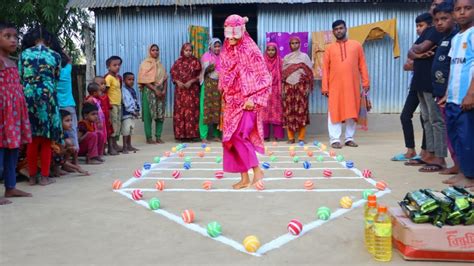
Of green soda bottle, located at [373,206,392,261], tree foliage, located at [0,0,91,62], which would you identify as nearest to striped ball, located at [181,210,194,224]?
green soda bottle, located at [373,206,392,261]

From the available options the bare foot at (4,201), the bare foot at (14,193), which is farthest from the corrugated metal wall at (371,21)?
the bare foot at (4,201)

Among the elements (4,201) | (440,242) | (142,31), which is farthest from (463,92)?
(142,31)

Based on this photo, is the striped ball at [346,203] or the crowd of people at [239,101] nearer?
the striped ball at [346,203]

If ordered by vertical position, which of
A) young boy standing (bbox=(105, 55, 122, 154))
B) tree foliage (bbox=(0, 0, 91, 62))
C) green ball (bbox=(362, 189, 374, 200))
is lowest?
green ball (bbox=(362, 189, 374, 200))

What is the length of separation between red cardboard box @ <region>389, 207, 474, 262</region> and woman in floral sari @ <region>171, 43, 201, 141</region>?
7.90 metres

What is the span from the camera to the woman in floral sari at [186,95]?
10.4 m

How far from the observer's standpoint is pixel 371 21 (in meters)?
11.3

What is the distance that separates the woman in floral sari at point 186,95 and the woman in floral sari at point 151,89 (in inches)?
14.3

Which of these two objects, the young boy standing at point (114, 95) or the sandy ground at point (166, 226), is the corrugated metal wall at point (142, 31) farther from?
the sandy ground at point (166, 226)

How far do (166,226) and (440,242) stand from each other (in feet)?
6.74

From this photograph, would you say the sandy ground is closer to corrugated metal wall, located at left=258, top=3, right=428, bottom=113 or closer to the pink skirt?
the pink skirt

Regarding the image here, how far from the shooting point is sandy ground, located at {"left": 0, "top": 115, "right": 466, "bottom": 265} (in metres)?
3.04

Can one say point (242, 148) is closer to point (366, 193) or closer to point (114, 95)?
point (366, 193)

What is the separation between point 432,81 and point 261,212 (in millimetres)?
3027
